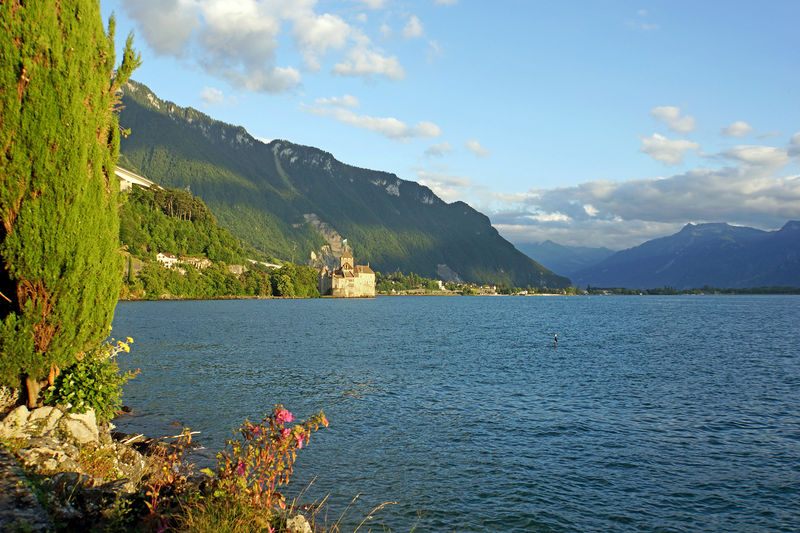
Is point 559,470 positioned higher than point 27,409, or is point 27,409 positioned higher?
point 27,409

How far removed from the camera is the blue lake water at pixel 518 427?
1631cm

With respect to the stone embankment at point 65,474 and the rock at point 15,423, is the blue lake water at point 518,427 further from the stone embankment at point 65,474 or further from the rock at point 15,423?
the rock at point 15,423

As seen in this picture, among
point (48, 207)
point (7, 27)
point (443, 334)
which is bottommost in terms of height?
point (443, 334)

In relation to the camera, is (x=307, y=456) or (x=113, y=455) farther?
(x=307, y=456)

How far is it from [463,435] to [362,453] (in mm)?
5547

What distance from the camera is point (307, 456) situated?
2072 centimetres

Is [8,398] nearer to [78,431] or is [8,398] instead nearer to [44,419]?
[44,419]

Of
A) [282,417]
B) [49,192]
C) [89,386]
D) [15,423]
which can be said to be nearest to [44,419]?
[15,423]

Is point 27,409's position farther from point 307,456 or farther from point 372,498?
point 372,498

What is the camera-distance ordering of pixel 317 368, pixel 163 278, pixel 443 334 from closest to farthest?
pixel 317 368, pixel 443 334, pixel 163 278

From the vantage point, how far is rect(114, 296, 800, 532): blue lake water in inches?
642

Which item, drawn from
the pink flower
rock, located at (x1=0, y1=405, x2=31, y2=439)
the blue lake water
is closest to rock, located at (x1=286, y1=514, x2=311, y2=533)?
the pink flower

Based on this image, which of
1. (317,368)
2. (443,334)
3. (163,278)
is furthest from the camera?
(163,278)

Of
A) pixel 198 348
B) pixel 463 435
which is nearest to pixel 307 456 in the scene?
pixel 463 435
